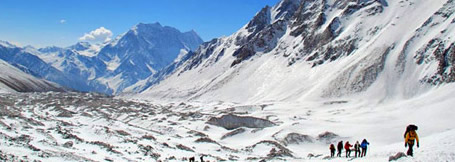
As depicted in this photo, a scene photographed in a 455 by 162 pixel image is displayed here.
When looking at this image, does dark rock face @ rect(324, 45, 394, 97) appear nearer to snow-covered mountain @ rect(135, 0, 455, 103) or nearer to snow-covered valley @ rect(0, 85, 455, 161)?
snow-covered mountain @ rect(135, 0, 455, 103)

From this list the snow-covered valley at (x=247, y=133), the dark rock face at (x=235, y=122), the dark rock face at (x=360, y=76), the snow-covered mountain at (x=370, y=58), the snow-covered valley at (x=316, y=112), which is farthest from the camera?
the dark rock face at (x=360, y=76)

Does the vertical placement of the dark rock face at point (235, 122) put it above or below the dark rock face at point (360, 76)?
below

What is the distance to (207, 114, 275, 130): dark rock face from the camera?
10119cm

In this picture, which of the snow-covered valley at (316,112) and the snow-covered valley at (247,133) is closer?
the snow-covered valley at (247,133)

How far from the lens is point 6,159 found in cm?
2636

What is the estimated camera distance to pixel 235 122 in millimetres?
103125

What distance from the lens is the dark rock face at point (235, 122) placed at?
3984 inches

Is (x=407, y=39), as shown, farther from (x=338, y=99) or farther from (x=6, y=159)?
(x=6, y=159)

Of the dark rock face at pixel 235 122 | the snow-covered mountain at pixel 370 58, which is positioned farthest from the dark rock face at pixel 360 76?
the dark rock face at pixel 235 122

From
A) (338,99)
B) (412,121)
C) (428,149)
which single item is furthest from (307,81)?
(428,149)

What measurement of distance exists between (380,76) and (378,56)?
418 inches

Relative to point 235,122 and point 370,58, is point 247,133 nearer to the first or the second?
point 235,122

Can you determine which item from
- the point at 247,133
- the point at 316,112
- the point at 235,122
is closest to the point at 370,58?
the point at 316,112

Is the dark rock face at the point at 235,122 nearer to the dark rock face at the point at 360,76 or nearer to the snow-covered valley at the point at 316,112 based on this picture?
the snow-covered valley at the point at 316,112
